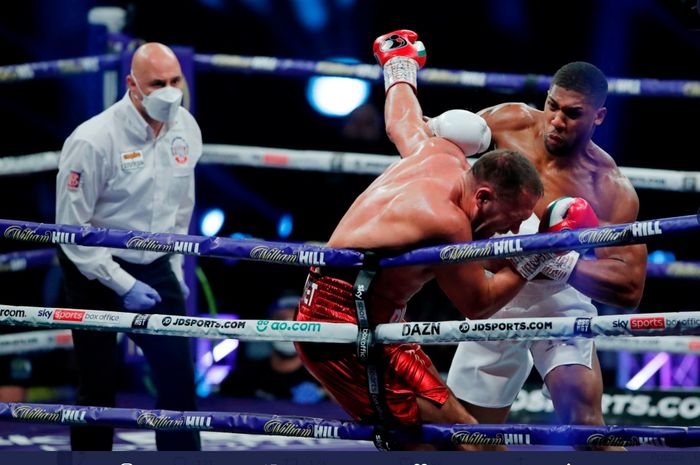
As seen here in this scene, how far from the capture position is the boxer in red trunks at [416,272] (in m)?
3.30

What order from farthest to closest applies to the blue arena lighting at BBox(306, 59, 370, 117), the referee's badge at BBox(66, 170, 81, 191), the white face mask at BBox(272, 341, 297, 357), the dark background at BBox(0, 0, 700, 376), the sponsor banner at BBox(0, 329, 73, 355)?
the blue arena lighting at BBox(306, 59, 370, 117), the dark background at BBox(0, 0, 700, 376), the white face mask at BBox(272, 341, 297, 357), the sponsor banner at BBox(0, 329, 73, 355), the referee's badge at BBox(66, 170, 81, 191)

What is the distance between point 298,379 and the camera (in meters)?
5.35

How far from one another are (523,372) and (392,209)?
31.4 inches

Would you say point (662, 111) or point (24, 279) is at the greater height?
point (662, 111)

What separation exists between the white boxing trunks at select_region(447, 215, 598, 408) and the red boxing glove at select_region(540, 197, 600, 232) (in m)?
0.42

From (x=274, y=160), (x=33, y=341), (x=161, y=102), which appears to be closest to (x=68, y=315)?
(x=161, y=102)

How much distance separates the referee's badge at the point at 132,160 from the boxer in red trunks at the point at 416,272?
1019 mm

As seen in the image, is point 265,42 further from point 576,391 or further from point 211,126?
point 576,391

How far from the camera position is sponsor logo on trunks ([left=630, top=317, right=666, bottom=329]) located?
2.99m

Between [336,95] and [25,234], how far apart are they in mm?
3092

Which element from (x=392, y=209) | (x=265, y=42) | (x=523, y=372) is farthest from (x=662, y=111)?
(x=392, y=209)

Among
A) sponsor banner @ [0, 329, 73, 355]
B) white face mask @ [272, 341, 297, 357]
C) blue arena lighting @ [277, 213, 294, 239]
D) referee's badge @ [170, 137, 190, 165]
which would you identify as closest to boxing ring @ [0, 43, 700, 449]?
referee's badge @ [170, 137, 190, 165]

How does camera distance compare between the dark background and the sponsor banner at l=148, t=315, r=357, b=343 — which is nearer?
the sponsor banner at l=148, t=315, r=357, b=343

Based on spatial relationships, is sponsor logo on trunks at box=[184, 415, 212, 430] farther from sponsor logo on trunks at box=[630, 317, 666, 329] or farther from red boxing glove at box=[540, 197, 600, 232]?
sponsor logo on trunks at box=[630, 317, 666, 329]
